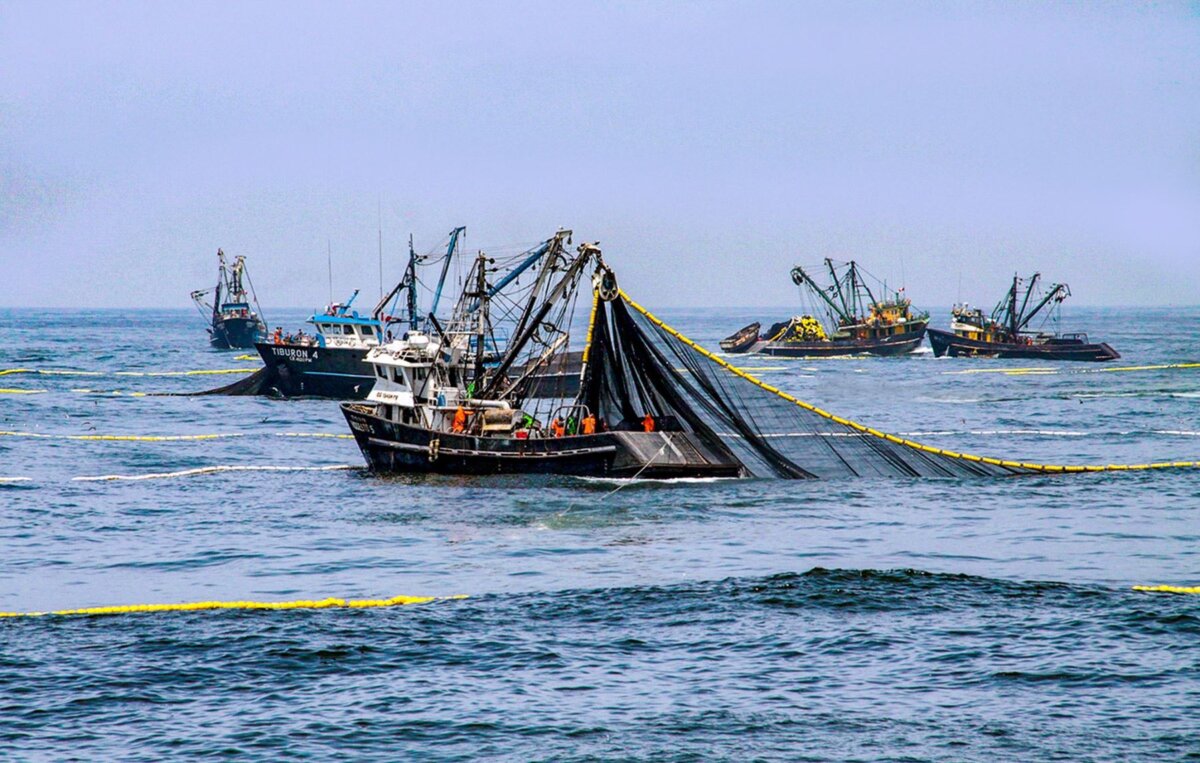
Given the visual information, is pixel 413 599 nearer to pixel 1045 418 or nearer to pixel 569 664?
pixel 569 664

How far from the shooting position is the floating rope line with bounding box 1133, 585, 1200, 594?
89.8 feet

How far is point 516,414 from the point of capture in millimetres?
45312

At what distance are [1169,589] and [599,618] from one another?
37.2 feet

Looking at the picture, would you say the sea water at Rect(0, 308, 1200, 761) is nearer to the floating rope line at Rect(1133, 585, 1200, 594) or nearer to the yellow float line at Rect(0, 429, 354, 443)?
the floating rope line at Rect(1133, 585, 1200, 594)

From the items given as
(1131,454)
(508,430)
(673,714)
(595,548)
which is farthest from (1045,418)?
(673,714)

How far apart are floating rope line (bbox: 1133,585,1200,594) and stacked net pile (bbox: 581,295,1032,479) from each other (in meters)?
12.7

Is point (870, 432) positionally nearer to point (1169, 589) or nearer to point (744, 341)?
point (1169, 589)

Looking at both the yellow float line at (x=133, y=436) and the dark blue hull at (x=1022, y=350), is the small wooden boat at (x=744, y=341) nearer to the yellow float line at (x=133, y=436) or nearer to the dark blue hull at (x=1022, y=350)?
the dark blue hull at (x=1022, y=350)

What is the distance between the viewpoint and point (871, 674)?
72.6 ft

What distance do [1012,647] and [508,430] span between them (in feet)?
77.9

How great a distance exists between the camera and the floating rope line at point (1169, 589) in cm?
2738

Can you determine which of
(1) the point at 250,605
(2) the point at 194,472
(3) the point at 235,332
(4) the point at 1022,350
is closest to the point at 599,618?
(1) the point at 250,605

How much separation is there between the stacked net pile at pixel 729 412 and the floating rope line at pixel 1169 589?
12.7 m

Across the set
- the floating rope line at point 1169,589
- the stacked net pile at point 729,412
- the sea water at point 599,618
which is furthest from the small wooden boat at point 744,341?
the floating rope line at point 1169,589
